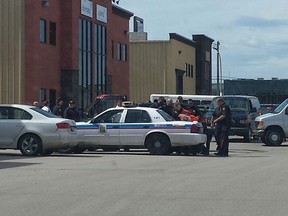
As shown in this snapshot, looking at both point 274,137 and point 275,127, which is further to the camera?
point 275,127

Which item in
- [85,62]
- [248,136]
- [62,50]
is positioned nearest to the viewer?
[248,136]

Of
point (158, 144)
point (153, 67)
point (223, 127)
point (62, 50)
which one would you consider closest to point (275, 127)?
point (223, 127)

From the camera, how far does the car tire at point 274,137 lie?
28.1 metres

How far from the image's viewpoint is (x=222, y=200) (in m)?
11.6

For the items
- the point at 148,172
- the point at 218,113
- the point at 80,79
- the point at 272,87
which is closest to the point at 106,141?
the point at 218,113

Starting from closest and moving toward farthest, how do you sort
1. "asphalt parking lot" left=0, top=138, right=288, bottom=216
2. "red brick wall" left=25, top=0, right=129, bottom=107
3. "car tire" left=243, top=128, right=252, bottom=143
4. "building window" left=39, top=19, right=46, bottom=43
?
1. "asphalt parking lot" left=0, top=138, right=288, bottom=216
2. "car tire" left=243, top=128, right=252, bottom=143
3. "red brick wall" left=25, top=0, right=129, bottom=107
4. "building window" left=39, top=19, right=46, bottom=43

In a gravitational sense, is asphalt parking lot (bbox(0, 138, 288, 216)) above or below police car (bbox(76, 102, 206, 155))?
below

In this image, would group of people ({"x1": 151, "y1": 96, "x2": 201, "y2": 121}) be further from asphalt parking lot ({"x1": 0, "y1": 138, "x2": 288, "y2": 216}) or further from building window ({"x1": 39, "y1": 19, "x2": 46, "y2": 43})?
building window ({"x1": 39, "y1": 19, "x2": 46, "y2": 43})

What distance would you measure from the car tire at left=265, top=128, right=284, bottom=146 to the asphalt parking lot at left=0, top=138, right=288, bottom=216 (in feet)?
25.4

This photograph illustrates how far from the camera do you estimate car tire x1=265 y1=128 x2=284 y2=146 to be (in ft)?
92.1

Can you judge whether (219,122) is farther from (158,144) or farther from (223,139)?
(158,144)

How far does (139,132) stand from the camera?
70.8 ft

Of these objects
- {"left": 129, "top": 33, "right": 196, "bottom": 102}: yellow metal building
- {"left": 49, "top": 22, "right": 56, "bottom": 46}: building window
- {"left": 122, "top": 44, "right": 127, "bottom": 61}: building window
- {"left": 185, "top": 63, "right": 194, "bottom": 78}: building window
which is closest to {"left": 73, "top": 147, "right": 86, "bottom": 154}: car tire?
{"left": 49, "top": 22, "right": 56, "bottom": 46}: building window

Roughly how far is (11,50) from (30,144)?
14.8 meters
